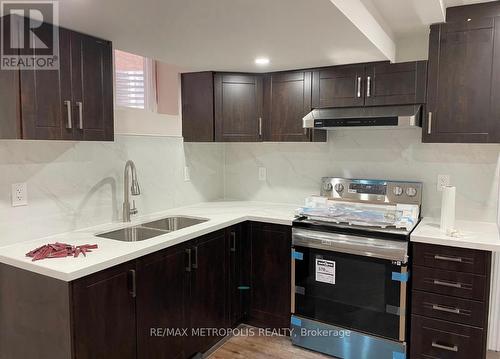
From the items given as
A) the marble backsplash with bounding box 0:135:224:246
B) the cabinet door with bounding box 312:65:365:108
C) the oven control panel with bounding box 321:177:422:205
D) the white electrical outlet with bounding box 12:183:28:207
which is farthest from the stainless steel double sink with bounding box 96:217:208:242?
the cabinet door with bounding box 312:65:365:108

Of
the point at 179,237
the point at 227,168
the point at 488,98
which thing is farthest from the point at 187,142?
the point at 488,98

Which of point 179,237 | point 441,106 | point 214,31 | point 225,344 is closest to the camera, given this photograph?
point 214,31

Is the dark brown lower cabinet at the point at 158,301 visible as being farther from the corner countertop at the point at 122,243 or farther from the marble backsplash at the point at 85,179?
the marble backsplash at the point at 85,179

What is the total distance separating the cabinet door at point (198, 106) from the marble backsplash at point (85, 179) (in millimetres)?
158

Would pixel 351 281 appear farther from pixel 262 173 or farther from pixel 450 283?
pixel 262 173

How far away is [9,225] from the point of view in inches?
82.2

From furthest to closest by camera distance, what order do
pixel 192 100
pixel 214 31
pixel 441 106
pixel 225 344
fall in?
pixel 192 100 → pixel 225 344 → pixel 441 106 → pixel 214 31

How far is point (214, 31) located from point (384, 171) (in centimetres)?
178

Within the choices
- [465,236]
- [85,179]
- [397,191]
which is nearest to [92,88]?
[85,179]

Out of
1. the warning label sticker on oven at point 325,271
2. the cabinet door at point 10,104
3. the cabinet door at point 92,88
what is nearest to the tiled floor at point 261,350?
the warning label sticker on oven at point 325,271

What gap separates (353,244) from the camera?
2.54m

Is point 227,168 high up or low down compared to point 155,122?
down

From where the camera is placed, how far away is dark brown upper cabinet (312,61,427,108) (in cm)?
265

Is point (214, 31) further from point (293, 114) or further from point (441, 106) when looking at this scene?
point (441, 106)
